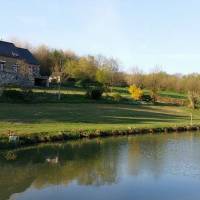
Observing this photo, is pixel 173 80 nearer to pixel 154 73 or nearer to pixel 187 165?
pixel 154 73

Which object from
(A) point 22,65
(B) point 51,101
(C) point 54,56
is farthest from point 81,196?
(C) point 54,56

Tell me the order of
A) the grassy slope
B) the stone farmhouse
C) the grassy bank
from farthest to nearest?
the stone farmhouse
the grassy slope
the grassy bank

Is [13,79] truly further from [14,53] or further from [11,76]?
[14,53]

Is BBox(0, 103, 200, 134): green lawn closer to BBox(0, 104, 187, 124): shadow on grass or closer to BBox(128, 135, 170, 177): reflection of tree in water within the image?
BBox(0, 104, 187, 124): shadow on grass

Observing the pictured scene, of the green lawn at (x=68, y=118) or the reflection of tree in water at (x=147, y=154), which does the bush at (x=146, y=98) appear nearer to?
the green lawn at (x=68, y=118)

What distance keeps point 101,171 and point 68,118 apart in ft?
79.2

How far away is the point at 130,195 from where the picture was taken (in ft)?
57.6

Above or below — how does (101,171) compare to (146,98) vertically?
below

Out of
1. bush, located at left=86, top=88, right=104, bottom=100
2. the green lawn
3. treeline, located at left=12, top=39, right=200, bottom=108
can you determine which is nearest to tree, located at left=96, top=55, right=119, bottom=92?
treeline, located at left=12, top=39, right=200, bottom=108

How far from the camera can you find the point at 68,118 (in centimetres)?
4625

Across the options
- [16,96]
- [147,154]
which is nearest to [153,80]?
[16,96]

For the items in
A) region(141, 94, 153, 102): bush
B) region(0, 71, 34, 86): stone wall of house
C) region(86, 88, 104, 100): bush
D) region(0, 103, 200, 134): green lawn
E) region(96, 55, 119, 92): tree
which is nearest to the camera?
region(0, 103, 200, 134): green lawn

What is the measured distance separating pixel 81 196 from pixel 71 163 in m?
7.86

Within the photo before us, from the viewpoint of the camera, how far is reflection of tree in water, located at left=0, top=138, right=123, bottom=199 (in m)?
19.9
